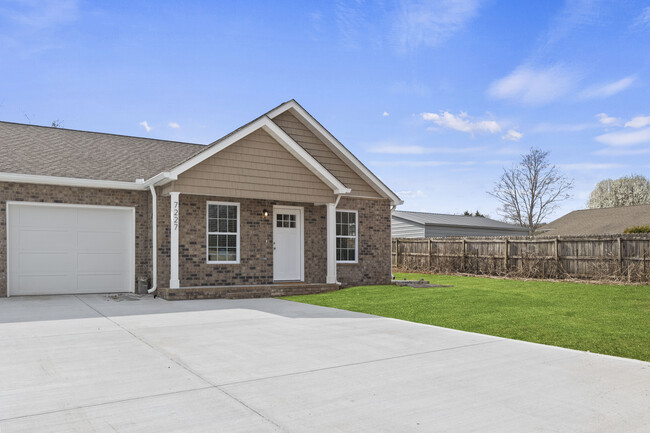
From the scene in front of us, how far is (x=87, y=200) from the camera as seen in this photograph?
13.2 metres

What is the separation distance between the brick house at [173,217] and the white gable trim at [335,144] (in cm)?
7

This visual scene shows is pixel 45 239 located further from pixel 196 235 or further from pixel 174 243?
pixel 196 235

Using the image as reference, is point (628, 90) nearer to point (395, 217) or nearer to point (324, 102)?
point (324, 102)

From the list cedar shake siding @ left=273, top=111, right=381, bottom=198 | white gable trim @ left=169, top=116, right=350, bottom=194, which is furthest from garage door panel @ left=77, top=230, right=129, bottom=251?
cedar shake siding @ left=273, top=111, right=381, bottom=198

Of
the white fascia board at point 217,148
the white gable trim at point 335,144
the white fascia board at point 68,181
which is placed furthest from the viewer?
the white gable trim at point 335,144

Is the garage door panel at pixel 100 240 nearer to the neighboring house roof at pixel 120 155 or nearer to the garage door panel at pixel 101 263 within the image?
the garage door panel at pixel 101 263

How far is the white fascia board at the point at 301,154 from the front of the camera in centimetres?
1360

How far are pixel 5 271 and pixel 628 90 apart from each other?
2288 centimetres

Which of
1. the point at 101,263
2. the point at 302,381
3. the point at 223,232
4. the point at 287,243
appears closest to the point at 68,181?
the point at 101,263

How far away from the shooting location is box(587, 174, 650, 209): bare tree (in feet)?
176

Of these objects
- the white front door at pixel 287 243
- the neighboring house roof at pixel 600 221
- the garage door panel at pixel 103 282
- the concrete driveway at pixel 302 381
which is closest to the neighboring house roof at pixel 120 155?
the white front door at pixel 287 243

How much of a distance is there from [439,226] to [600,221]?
12818 millimetres

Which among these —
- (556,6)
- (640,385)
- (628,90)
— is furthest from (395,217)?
(640,385)

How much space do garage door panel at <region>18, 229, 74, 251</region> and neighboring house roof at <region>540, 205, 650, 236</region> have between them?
29.8 meters
